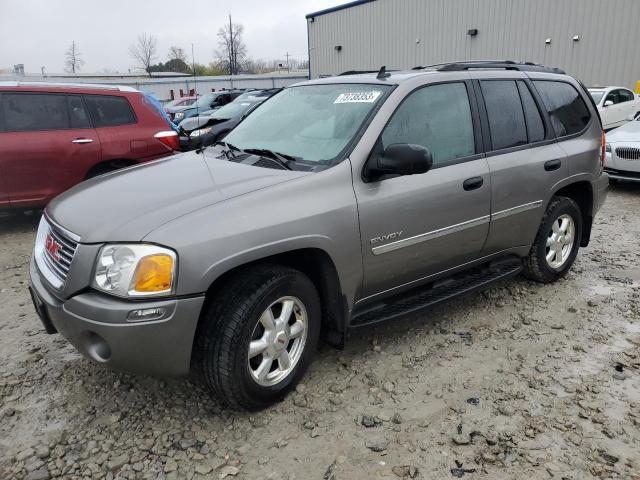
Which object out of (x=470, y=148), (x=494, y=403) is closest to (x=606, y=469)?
(x=494, y=403)

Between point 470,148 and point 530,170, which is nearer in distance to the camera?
point 470,148

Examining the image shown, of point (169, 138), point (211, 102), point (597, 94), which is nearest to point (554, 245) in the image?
point (169, 138)

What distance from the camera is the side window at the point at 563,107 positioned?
4188 millimetres

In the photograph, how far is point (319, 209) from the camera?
2.74 meters

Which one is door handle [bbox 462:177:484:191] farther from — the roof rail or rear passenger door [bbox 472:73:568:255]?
the roof rail

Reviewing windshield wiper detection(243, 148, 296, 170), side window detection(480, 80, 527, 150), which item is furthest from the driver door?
windshield wiper detection(243, 148, 296, 170)

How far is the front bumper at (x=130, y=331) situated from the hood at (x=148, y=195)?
0.30m

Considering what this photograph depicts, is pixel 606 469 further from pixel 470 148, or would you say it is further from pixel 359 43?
pixel 359 43

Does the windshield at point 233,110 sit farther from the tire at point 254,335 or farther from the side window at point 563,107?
the tire at point 254,335

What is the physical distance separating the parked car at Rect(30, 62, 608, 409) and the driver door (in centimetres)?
1

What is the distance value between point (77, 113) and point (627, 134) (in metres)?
8.50

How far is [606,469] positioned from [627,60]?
1892 centimetres

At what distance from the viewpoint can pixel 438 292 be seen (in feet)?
11.6

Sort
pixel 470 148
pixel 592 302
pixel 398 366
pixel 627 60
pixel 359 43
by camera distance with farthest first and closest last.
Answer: pixel 359 43
pixel 627 60
pixel 592 302
pixel 470 148
pixel 398 366
